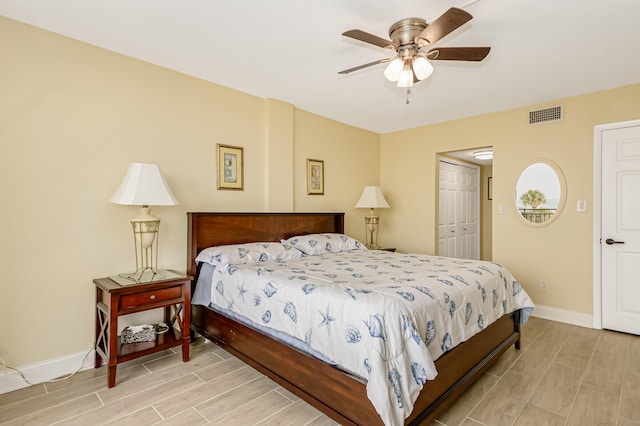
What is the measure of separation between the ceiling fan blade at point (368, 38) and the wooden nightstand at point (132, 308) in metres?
2.13

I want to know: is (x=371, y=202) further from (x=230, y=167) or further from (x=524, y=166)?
(x=230, y=167)

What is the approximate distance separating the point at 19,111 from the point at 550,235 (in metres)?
5.09

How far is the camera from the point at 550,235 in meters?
3.69

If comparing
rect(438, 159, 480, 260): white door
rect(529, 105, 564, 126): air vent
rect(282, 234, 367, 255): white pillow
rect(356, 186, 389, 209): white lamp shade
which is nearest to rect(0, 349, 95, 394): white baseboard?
rect(282, 234, 367, 255): white pillow

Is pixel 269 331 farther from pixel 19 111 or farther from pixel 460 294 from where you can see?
pixel 19 111

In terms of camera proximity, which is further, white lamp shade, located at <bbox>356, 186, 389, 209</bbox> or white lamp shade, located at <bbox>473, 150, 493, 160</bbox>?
white lamp shade, located at <bbox>473, 150, 493, 160</bbox>

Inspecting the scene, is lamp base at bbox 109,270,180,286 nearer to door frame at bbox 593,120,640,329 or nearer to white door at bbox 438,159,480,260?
white door at bbox 438,159,480,260

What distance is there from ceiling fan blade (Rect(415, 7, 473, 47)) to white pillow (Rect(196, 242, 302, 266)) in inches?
82.1

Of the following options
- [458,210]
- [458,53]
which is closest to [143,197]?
[458,53]

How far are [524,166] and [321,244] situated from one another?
265 centimetres

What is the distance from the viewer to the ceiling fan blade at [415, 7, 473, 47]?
164cm

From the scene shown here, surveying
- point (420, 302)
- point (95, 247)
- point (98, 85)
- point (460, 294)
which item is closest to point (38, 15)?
point (98, 85)

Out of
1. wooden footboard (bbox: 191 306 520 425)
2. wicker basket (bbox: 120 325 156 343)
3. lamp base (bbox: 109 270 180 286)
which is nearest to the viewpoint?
wooden footboard (bbox: 191 306 520 425)

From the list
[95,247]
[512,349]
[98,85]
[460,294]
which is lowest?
[512,349]
